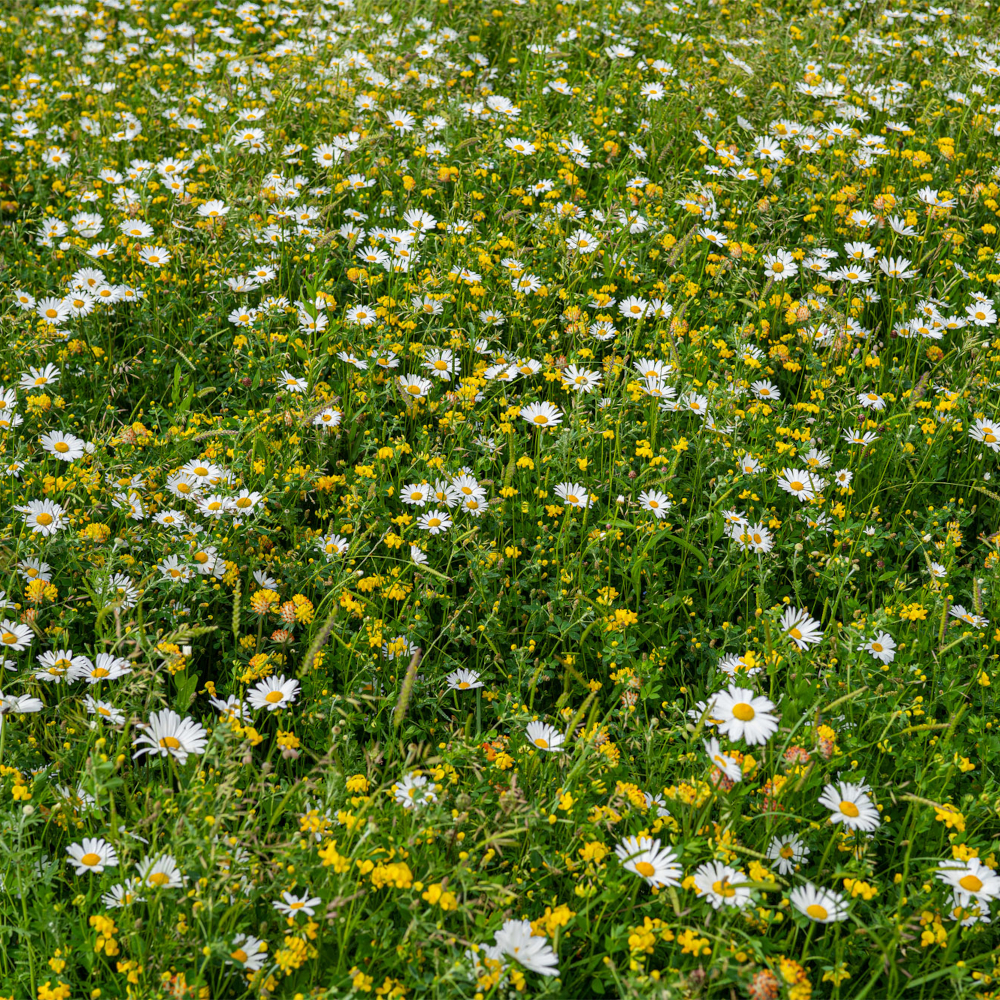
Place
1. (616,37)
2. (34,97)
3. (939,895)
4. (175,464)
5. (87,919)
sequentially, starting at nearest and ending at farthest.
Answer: (87,919) < (939,895) < (175,464) < (34,97) < (616,37)

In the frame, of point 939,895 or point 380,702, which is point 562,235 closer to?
point 380,702

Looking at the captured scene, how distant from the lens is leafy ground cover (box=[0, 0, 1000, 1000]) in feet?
6.41

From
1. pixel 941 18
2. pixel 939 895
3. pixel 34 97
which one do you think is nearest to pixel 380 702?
pixel 939 895

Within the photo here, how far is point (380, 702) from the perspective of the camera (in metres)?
2.48

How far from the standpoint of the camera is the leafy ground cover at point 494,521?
77.0 inches

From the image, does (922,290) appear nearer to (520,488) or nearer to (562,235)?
(562,235)

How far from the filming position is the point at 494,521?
3.01 metres

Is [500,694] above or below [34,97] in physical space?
below

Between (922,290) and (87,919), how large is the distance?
393cm

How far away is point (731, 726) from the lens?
219 cm

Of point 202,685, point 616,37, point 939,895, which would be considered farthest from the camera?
point 616,37

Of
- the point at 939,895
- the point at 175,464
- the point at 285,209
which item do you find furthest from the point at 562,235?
the point at 939,895

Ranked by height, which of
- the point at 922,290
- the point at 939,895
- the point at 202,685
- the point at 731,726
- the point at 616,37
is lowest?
the point at 202,685

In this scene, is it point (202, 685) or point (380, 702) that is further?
point (202, 685)
